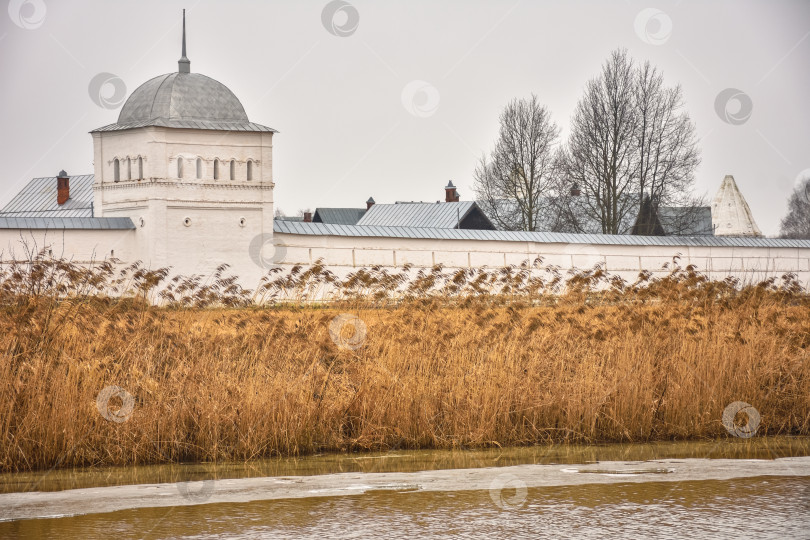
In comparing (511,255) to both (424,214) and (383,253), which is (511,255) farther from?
(424,214)

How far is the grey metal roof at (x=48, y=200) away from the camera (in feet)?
193

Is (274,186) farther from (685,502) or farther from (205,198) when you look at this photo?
(685,502)

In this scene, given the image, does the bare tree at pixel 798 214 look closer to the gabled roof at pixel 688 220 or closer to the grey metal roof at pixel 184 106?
the gabled roof at pixel 688 220

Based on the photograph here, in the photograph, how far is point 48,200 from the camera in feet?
200

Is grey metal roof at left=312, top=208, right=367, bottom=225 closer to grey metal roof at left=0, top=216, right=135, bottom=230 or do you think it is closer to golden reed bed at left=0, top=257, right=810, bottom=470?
grey metal roof at left=0, top=216, right=135, bottom=230

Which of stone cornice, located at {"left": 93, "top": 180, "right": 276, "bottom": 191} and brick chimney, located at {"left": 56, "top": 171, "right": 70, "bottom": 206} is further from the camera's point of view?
brick chimney, located at {"left": 56, "top": 171, "right": 70, "bottom": 206}

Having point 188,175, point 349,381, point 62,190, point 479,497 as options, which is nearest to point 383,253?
point 188,175

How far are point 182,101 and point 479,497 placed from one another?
3730 centimetres

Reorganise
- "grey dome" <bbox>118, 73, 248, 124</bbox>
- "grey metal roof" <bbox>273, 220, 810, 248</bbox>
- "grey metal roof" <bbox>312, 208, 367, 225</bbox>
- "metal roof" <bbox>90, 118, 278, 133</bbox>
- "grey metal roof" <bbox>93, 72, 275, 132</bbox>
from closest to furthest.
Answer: "grey metal roof" <bbox>273, 220, 810, 248</bbox> → "metal roof" <bbox>90, 118, 278, 133</bbox> → "grey metal roof" <bbox>93, 72, 275, 132</bbox> → "grey dome" <bbox>118, 73, 248, 124</bbox> → "grey metal roof" <bbox>312, 208, 367, 225</bbox>

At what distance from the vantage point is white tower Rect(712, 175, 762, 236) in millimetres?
80812

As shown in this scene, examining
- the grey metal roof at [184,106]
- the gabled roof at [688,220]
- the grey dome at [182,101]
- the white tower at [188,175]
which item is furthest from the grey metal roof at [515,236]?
the grey dome at [182,101]

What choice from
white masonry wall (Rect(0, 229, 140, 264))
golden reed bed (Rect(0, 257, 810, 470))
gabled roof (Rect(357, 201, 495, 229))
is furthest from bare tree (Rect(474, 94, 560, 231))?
golden reed bed (Rect(0, 257, 810, 470))

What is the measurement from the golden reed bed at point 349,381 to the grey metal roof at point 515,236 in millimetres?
24533

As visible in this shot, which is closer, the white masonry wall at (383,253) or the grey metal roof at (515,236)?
the white masonry wall at (383,253)
